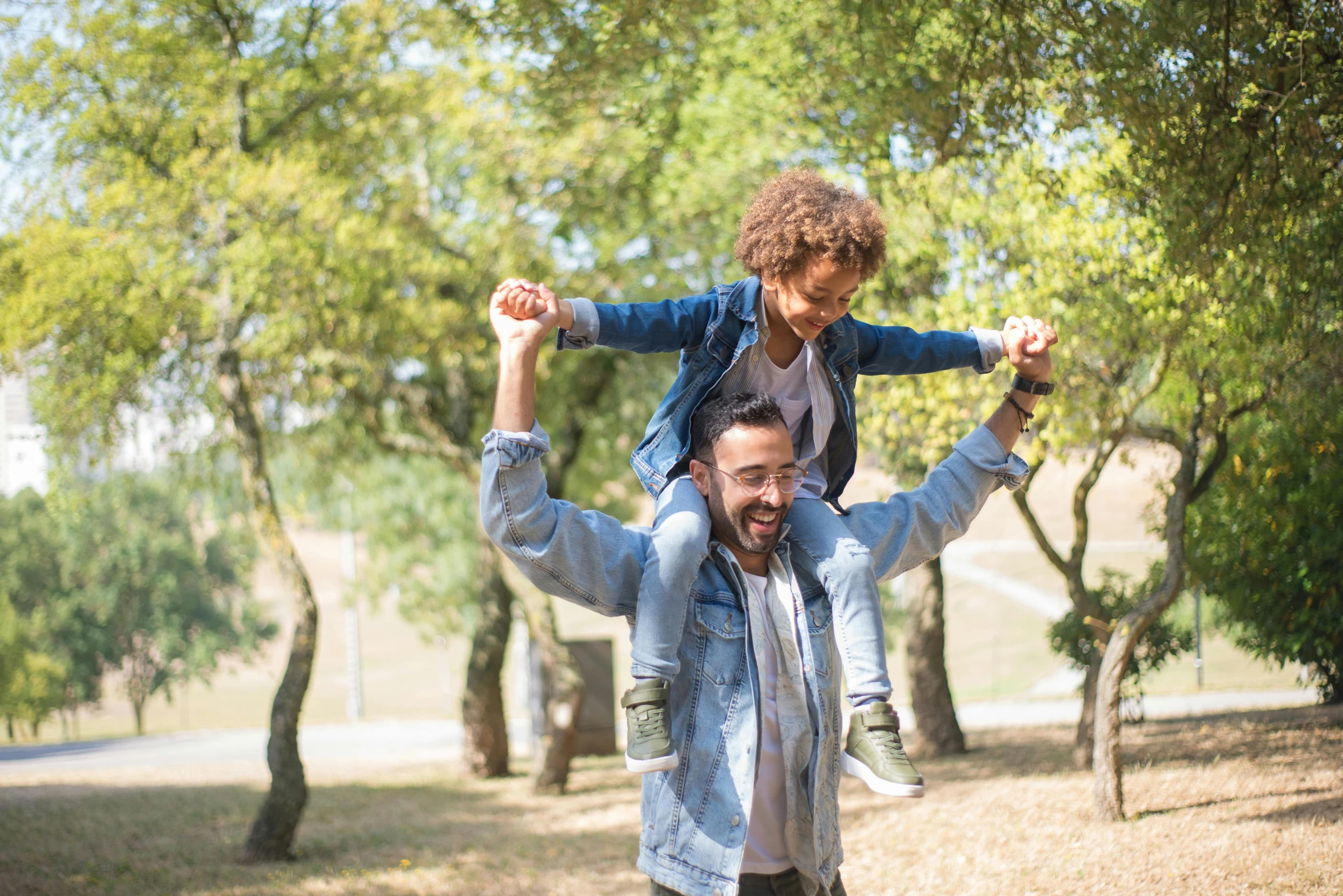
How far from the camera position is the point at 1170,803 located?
277 inches

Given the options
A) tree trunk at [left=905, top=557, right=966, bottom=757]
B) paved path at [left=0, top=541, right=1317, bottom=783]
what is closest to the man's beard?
tree trunk at [left=905, top=557, right=966, bottom=757]

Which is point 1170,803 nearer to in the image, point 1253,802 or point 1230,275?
point 1253,802

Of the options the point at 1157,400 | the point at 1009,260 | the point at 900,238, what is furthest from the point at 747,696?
the point at 1157,400

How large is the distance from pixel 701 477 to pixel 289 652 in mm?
6777

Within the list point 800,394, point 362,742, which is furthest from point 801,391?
point 362,742

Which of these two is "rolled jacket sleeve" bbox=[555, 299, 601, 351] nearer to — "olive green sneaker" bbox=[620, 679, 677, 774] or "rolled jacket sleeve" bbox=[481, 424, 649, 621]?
"rolled jacket sleeve" bbox=[481, 424, 649, 621]

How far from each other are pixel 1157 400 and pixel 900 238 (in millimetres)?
2491

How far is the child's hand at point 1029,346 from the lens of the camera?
8.64 feet

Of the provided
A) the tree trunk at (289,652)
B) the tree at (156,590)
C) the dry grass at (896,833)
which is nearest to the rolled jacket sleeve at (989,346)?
the dry grass at (896,833)

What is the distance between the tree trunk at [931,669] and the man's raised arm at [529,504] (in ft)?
30.9

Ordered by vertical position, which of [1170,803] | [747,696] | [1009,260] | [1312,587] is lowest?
[1170,803]

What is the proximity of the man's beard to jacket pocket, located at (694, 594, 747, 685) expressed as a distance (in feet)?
0.43

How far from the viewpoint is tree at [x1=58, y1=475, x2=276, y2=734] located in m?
25.4

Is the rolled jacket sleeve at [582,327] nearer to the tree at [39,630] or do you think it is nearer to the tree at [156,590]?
the tree at [39,630]
